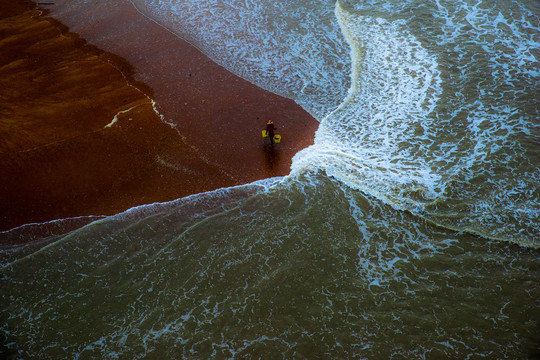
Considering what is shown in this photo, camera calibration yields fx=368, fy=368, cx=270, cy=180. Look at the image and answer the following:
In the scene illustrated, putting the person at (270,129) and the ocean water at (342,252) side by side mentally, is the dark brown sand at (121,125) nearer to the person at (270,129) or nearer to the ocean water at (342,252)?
the person at (270,129)

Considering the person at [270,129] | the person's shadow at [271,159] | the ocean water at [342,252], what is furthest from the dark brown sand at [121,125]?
the ocean water at [342,252]

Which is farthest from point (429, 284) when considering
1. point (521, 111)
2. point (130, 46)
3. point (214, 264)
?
point (130, 46)

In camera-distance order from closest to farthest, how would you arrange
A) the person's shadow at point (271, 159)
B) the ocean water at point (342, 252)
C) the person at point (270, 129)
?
the ocean water at point (342, 252), the person's shadow at point (271, 159), the person at point (270, 129)

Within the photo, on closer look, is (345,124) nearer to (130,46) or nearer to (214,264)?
(214,264)

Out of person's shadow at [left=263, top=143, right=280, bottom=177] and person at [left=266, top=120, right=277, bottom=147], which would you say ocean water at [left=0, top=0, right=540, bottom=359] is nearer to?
person's shadow at [left=263, top=143, right=280, bottom=177]

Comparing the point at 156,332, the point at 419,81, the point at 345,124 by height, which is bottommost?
the point at 156,332

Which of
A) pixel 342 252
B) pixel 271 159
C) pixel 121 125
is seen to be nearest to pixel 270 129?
pixel 271 159

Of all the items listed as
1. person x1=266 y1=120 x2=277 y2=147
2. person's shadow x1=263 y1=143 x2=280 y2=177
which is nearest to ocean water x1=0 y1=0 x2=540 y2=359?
person's shadow x1=263 y1=143 x2=280 y2=177
